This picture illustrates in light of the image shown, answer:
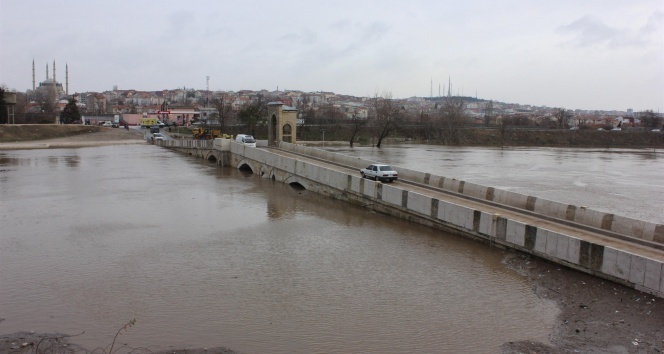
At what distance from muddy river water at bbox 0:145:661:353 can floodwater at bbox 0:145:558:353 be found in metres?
0.05

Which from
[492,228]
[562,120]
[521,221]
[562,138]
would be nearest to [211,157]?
[492,228]

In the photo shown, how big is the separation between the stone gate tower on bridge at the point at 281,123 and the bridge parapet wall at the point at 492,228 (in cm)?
1493

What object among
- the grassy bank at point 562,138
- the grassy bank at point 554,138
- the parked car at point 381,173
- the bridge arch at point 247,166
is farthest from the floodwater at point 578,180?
the grassy bank at point 562,138

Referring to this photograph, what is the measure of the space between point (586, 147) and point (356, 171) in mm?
73621

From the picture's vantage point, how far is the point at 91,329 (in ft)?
38.1

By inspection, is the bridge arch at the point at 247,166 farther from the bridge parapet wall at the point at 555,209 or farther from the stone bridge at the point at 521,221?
the bridge parapet wall at the point at 555,209

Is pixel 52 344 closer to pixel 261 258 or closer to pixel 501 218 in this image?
pixel 261 258

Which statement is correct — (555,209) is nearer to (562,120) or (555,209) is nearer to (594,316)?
(594,316)

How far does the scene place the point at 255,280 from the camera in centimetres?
1503

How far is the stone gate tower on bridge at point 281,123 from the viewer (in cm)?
4641

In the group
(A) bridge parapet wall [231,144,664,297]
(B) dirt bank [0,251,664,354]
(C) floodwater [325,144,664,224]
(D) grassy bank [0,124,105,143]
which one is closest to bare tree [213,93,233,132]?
(D) grassy bank [0,124,105,143]

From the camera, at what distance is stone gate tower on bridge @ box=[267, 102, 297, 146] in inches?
1827

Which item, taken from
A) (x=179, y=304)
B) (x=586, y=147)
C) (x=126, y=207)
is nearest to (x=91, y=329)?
(x=179, y=304)

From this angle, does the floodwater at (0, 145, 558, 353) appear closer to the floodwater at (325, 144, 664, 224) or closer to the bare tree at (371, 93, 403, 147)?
the floodwater at (325, 144, 664, 224)
